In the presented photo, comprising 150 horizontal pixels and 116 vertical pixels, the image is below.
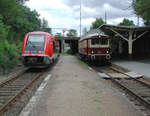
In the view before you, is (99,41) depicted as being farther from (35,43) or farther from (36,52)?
(36,52)

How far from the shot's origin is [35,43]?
13273mm

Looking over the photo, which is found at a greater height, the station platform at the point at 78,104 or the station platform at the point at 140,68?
the station platform at the point at 140,68

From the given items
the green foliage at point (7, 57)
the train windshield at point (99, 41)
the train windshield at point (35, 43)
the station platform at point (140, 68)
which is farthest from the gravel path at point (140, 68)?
the green foliage at point (7, 57)

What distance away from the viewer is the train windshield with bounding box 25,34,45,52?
13.0m

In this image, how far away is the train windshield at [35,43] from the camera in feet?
42.7

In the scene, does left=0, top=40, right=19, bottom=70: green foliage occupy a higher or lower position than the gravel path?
higher

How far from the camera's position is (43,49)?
12961mm

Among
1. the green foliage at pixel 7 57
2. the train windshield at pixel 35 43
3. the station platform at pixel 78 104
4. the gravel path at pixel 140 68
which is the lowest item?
the station platform at pixel 78 104

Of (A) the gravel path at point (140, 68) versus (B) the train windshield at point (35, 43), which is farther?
(B) the train windshield at point (35, 43)

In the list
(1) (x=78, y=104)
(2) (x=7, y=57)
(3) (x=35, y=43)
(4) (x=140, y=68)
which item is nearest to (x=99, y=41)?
(4) (x=140, y=68)

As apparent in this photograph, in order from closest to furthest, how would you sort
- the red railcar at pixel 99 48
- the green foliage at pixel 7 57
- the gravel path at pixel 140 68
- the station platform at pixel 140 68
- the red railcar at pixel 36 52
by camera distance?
the station platform at pixel 140 68 → the gravel path at pixel 140 68 → the red railcar at pixel 36 52 → the green foliage at pixel 7 57 → the red railcar at pixel 99 48

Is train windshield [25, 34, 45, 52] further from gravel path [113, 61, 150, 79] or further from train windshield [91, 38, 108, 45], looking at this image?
gravel path [113, 61, 150, 79]

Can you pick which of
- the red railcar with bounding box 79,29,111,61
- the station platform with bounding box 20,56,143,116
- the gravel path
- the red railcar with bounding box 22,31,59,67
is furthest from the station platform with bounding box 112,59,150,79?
the red railcar with bounding box 22,31,59,67

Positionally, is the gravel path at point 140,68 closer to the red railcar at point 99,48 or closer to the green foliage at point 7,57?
the red railcar at point 99,48
